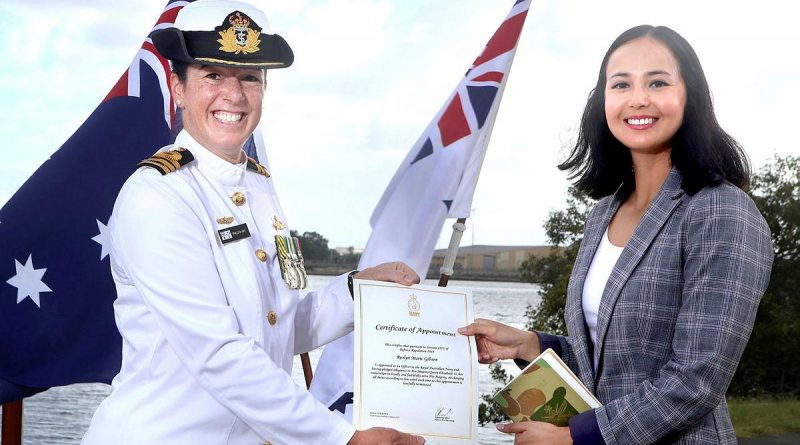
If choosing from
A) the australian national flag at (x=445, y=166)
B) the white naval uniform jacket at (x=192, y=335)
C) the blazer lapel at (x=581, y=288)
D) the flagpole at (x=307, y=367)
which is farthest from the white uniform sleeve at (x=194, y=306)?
the australian national flag at (x=445, y=166)

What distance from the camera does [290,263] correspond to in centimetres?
Result: 256

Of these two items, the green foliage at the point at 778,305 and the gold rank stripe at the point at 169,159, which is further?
the green foliage at the point at 778,305

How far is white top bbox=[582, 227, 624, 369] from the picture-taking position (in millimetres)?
2564

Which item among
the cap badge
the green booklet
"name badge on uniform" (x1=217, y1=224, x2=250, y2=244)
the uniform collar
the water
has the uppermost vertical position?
the cap badge

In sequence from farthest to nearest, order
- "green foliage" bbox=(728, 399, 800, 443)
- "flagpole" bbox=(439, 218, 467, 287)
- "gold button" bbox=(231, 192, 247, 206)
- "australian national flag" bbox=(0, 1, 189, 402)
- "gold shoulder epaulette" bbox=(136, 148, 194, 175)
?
"green foliage" bbox=(728, 399, 800, 443)
"flagpole" bbox=(439, 218, 467, 287)
"australian national flag" bbox=(0, 1, 189, 402)
"gold button" bbox=(231, 192, 247, 206)
"gold shoulder epaulette" bbox=(136, 148, 194, 175)

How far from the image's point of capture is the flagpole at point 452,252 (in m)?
4.37

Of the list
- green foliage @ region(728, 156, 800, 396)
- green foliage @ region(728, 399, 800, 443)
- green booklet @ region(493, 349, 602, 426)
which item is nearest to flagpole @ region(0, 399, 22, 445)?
green booklet @ region(493, 349, 602, 426)

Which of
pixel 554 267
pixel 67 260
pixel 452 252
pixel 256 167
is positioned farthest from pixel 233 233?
pixel 554 267

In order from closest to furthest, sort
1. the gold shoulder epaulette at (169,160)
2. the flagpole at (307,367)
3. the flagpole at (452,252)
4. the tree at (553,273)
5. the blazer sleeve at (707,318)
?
1. the blazer sleeve at (707,318)
2. the gold shoulder epaulette at (169,160)
3. the flagpole at (452,252)
4. the flagpole at (307,367)
5. the tree at (553,273)

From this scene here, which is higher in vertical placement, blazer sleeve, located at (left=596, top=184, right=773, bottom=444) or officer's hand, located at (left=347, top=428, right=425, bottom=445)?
blazer sleeve, located at (left=596, top=184, right=773, bottom=444)

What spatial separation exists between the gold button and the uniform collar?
45 mm

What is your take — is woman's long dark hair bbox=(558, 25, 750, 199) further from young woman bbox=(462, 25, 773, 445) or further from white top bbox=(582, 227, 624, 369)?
white top bbox=(582, 227, 624, 369)

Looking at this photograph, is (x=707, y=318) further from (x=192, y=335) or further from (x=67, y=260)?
(x=67, y=260)
